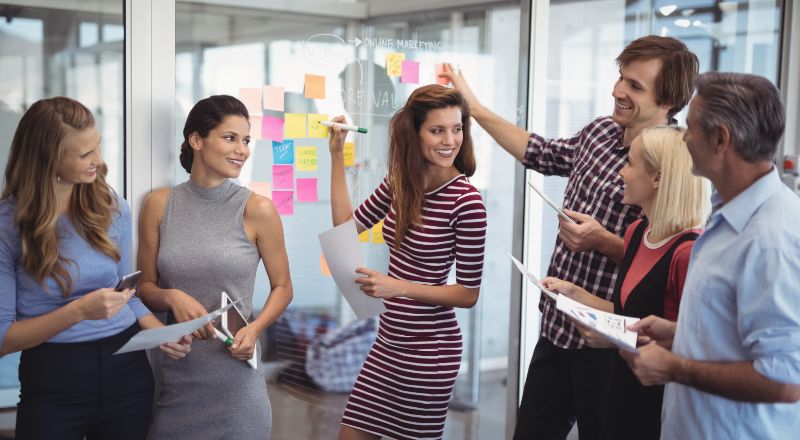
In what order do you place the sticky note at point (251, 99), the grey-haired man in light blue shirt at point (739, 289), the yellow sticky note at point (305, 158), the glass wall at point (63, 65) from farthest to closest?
the yellow sticky note at point (305, 158), the sticky note at point (251, 99), the glass wall at point (63, 65), the grey-haired man in light blue shirt at point (739, 289)

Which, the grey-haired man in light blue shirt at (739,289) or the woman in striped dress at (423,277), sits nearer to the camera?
the grey-haired man in light blue shirt at (739,289)

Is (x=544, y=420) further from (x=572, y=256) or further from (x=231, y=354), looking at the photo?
(x=231, y=354)

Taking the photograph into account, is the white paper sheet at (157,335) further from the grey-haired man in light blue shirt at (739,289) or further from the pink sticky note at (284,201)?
the grey-haired man in light blue shirt at (739,289)

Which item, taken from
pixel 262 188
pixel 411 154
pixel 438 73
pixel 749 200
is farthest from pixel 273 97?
pixel 749 200

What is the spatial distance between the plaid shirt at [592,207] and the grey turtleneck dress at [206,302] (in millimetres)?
968

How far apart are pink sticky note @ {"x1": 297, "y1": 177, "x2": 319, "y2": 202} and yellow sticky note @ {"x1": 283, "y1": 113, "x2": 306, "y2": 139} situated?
0.16m

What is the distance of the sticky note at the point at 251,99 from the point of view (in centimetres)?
251

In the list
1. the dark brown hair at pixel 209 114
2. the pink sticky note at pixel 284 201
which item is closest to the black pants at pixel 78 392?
the dark brown hair at pixel 209 114

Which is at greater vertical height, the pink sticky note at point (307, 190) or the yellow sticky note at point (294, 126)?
the yellow sticky note at point (294, 126)

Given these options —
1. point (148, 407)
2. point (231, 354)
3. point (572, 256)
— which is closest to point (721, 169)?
point (572, 256)

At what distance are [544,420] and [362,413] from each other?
23.6 inches

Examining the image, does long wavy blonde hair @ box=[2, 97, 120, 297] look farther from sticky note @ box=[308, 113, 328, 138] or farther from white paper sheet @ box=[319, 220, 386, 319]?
sticky note @ box=[308, 113, 328, 138]

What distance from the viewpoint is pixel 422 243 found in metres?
2.30

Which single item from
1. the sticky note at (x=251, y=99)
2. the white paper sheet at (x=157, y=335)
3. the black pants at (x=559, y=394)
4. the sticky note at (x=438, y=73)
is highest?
the sticky note at (x=438, y=73)
